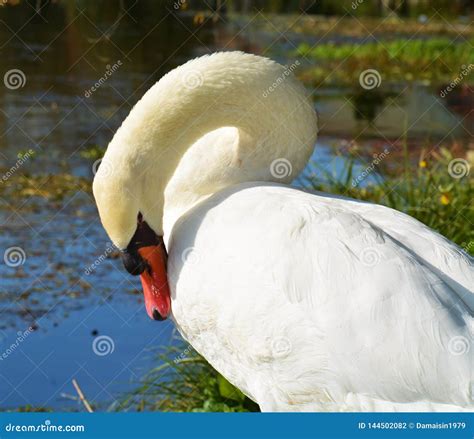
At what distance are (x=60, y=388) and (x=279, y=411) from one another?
199 centimetres

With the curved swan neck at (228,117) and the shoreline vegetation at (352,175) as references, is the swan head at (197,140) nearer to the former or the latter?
the curved swan neck at (228,117)

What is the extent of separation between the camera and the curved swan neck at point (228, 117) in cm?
346

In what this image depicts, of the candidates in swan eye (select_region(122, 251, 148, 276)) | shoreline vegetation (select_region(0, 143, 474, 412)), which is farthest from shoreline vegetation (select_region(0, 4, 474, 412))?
swan eye (select_region(122, 251, 148, 276))

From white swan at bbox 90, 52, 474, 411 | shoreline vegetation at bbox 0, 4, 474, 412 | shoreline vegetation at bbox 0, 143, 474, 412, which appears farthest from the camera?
shoreline vegetation at bbox 0, 4, 474, 412

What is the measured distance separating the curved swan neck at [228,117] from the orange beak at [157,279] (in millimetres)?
160

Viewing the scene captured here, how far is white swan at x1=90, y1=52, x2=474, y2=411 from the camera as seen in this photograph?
3004 mm

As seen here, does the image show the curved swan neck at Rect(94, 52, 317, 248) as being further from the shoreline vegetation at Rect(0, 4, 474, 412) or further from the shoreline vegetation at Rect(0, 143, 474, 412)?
the shoreline vegetation at Rect(0, 143, 474, 412)

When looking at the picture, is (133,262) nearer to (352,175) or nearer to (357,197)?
(357,197)

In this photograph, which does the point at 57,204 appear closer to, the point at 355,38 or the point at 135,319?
the point at 135,319

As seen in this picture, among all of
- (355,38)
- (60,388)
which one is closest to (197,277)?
(60,388)

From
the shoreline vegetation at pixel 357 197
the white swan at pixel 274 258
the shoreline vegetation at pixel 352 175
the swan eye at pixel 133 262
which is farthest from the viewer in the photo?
the shoreline vegetation at pixel 352 175

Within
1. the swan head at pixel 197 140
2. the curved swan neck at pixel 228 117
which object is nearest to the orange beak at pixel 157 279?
the swan head at pixel 197 140

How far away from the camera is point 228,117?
3.59 metres

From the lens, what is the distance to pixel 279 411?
3240 mm
